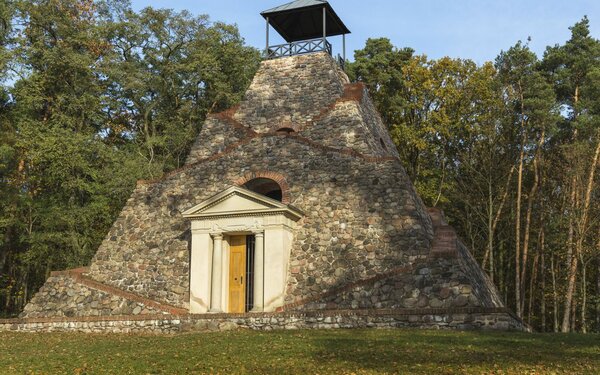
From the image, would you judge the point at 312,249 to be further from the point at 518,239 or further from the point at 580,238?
the point at 518,239

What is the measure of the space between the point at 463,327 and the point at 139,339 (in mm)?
7871

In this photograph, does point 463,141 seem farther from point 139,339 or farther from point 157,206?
point 139,339

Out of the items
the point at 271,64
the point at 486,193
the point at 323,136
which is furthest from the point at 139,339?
the point at 486,193

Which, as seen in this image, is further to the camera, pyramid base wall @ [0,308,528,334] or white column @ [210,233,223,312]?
white column @ [210,233,223,312]

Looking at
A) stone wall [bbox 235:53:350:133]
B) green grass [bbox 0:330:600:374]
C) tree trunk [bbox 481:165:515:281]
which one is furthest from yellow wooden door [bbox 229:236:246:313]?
tree trunk [bbox 481:165:515:281]

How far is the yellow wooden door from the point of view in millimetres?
20219

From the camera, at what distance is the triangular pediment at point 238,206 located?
1969cm

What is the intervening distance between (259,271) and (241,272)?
39.7 inches

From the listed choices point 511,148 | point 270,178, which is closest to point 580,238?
point 511,148

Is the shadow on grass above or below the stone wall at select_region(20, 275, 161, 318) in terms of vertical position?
below

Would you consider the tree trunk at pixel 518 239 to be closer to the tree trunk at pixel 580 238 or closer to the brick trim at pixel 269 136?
the tree trunk at pixel 580 238

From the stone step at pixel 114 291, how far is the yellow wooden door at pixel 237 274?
1.48 metres

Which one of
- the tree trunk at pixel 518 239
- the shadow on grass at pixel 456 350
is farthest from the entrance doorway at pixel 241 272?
the tree trunk at pixel 518 239

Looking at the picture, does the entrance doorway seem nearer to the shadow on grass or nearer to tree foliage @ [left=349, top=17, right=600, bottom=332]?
the shadow on grass
